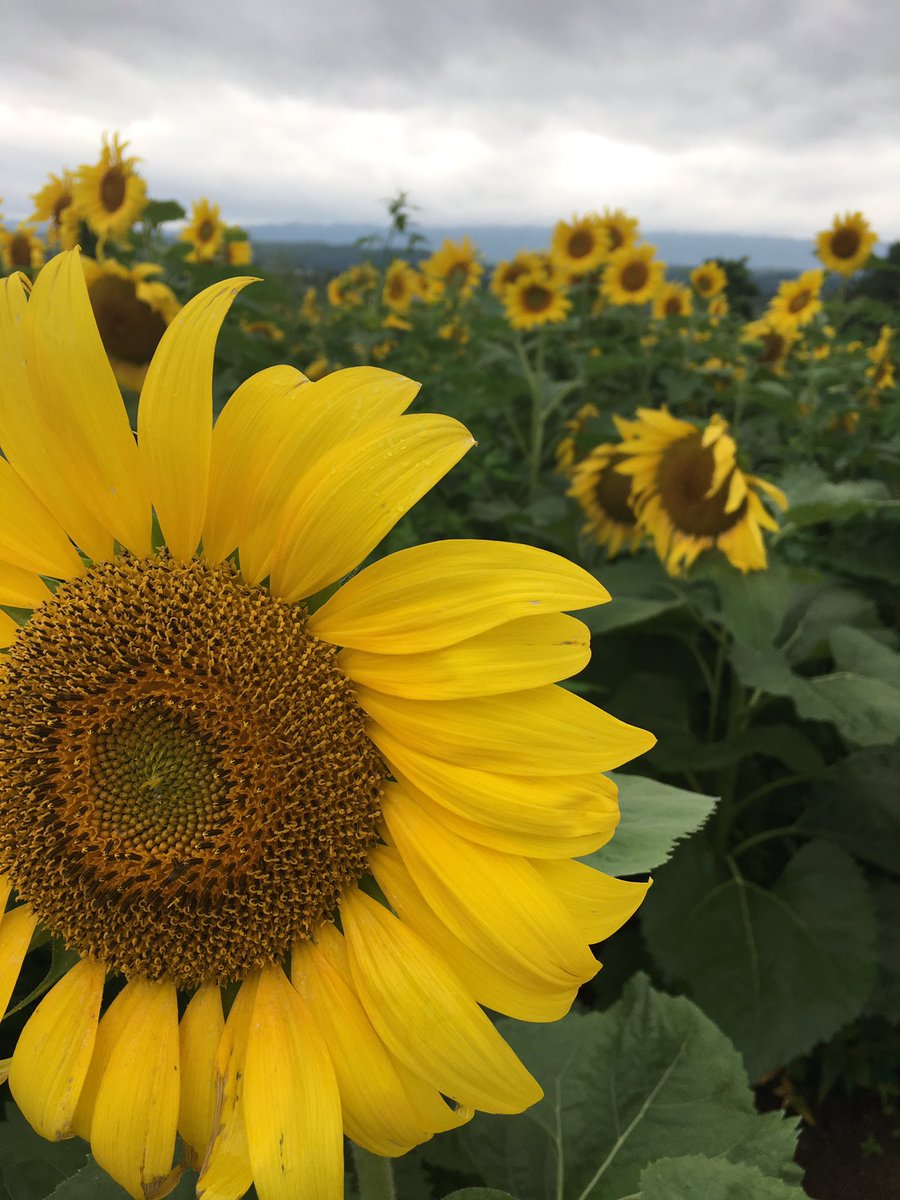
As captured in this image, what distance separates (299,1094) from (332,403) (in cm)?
59

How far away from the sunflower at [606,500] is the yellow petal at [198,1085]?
116 inches

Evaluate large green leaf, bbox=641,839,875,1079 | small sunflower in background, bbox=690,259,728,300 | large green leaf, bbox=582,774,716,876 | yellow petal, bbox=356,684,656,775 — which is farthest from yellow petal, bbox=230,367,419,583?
small sunflower in background, bbox=690,259,728,300

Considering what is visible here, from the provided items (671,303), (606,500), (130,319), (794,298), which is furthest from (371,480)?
(794,298)

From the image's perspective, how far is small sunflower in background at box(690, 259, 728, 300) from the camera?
27.6 feet

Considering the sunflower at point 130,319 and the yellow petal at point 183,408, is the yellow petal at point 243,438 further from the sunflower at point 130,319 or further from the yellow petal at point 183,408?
the sunflower at point 130,319

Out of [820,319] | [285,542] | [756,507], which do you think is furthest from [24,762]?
[820,319]

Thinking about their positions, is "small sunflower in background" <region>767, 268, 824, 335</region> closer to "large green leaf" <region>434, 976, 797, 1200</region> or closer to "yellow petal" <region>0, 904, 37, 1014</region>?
"large green leaf" <region>434, 976, 797, 1200</region>

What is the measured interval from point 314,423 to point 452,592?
7.5 inches

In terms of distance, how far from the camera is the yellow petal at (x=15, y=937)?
0.83 m

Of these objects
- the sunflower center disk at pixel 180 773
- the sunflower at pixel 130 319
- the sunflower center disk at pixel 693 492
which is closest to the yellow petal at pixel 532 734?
the sunflower center disk at pixel 180 773

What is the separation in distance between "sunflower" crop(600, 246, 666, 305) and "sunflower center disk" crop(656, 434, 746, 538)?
4.09 metres

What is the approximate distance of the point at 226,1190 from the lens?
28.9 inches

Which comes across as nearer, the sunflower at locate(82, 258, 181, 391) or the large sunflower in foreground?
the large sunflower in foreground

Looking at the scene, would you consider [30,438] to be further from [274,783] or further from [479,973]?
[479,973]
